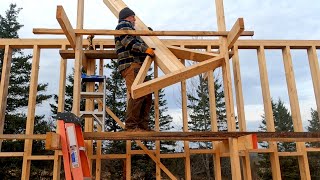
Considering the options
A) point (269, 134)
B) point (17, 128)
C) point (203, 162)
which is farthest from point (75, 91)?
point (17, 128)

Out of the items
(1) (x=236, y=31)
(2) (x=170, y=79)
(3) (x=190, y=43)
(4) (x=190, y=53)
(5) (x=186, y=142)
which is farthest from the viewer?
(3) (x=190, y=43)

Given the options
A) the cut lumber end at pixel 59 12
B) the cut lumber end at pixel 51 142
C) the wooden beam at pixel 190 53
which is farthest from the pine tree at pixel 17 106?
the cut lumber end at pixel 51 142

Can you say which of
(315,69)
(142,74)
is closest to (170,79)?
(142,74)

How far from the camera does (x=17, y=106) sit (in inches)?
681

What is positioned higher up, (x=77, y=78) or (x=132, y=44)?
(x=132, y=44)

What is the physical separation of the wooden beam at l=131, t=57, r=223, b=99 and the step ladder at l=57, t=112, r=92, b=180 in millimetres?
644

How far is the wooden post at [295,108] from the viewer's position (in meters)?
4.65

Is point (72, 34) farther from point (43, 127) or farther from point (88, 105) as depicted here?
point (43, 127)

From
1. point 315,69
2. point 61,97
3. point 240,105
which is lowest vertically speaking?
point 240,105

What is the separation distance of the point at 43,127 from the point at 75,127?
1606cm

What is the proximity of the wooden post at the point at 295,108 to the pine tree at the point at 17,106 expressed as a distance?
556 inches

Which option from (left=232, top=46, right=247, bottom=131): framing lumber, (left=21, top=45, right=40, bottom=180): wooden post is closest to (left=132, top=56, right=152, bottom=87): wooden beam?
(left=232, top=46, right=247, bottom=131): framing lumber

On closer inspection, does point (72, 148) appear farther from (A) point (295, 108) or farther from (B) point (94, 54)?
(A) point (295, 108)

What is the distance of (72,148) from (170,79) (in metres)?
1.18
